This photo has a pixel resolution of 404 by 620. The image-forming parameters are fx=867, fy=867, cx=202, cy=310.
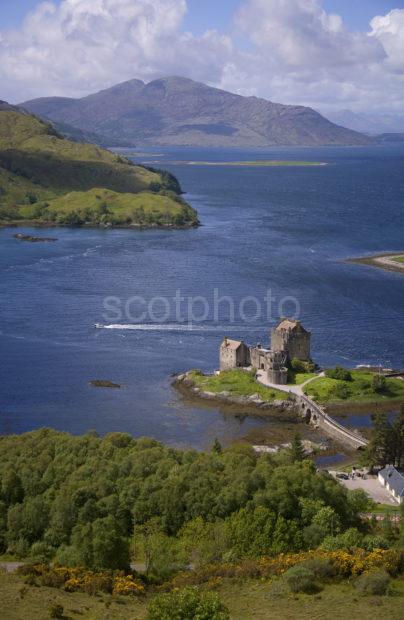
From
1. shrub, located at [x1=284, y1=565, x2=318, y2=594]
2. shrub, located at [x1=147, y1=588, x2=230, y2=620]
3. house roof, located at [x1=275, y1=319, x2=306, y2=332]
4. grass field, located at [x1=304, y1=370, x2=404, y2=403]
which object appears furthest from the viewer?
house roof, located at [x1=275, y1=319, x2=306, y2=332]

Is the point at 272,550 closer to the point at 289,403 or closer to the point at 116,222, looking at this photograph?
the point at 289,403

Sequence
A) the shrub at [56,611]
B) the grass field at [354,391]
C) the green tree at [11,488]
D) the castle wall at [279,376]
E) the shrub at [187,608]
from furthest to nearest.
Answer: the castle wall at [279,376] → the grass field at [354,391] → the green tree at [11,488] → the shrub at [56,611] → the shrub at [187,608]

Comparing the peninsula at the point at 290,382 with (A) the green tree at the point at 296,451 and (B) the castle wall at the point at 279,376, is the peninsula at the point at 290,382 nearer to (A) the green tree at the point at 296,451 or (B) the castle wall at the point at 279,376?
(B) the castle wall at the point at 279,376

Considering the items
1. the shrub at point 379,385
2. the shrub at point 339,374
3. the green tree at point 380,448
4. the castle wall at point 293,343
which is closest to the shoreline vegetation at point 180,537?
the green tree at point 380,448

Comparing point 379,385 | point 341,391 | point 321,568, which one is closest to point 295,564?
point 321,568

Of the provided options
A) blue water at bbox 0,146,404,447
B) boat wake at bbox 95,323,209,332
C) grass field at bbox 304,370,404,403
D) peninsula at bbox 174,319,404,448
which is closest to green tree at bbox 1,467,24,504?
blue water at bbox 0,146,404,447

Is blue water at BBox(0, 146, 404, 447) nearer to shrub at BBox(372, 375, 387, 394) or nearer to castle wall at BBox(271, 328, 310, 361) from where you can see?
castle wall at BBox(271, 328, 310, 361)

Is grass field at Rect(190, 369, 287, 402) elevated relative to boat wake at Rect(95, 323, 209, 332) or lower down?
lower down

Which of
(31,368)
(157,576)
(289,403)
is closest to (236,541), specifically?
(157,576)
